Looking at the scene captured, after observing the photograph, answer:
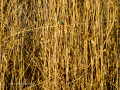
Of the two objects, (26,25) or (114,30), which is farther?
(26,25)

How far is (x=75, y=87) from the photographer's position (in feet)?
3.78

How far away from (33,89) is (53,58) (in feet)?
0.81

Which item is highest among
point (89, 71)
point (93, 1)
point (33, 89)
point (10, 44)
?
point (93, 1)

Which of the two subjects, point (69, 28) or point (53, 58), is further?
point (69, 28)

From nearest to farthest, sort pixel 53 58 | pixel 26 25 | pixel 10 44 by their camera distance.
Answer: pixel 53 58, pixel 10 44, pixel 26 25

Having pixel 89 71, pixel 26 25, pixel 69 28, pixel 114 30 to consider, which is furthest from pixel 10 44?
pixel 114 30

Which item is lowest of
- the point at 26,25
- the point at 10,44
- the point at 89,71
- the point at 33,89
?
the point at 33,89

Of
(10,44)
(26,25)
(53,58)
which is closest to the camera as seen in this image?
(53,58)

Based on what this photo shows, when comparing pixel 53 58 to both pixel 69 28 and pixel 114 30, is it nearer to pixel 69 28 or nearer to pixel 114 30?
pixel 69 28

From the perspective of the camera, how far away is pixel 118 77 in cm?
118

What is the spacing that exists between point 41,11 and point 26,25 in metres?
0.19

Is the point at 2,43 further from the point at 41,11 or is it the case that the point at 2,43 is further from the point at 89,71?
the point at 89,71

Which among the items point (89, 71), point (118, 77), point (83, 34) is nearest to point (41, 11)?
point (83, 34)

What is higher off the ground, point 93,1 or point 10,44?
point 93,1
